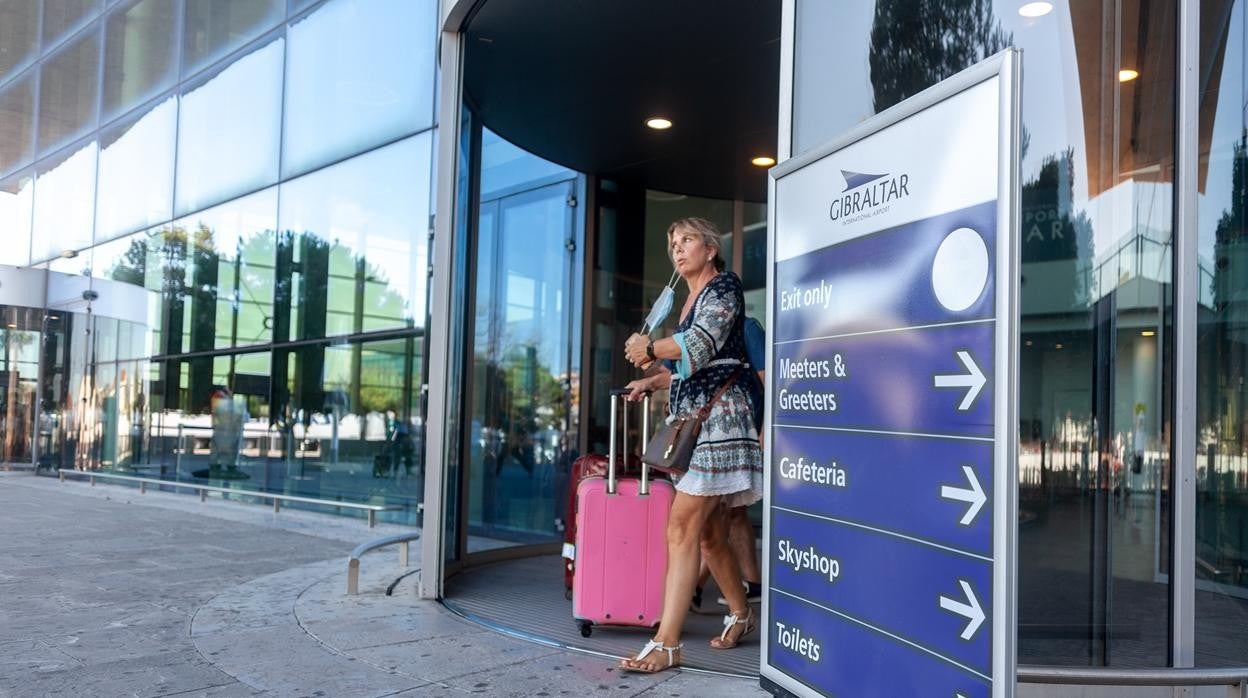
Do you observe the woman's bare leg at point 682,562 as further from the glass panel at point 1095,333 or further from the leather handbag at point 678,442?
the glass panel at point 1095,333

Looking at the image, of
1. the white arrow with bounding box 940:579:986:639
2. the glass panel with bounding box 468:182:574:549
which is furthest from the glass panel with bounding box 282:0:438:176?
the white arrow with bounding box 940:579:986:639

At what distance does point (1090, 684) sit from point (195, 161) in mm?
15212

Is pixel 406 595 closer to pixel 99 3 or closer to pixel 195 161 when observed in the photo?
pixel 195 161

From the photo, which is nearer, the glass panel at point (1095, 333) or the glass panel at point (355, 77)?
the glass panel at point (1095, 333)

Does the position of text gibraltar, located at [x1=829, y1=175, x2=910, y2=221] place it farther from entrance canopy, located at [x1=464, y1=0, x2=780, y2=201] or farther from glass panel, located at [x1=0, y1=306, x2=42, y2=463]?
glass panel, located at [x1=0, y1=306, x2=42, y2=463]

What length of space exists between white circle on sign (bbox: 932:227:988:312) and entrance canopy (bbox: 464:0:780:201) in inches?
134

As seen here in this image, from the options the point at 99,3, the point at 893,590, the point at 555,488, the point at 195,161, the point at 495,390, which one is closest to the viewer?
the point at 893,590

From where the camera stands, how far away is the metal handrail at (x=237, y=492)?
10.4 meters

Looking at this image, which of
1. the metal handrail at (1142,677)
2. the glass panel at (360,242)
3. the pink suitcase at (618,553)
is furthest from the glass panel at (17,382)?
the metal handrail at (1142,677)

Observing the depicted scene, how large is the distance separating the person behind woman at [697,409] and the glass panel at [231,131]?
10.4 metres

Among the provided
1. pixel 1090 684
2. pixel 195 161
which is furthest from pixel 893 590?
pixel 195 161

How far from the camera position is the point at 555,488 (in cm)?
793

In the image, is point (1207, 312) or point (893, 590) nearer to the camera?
point (893, 590)

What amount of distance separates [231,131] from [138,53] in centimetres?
452
